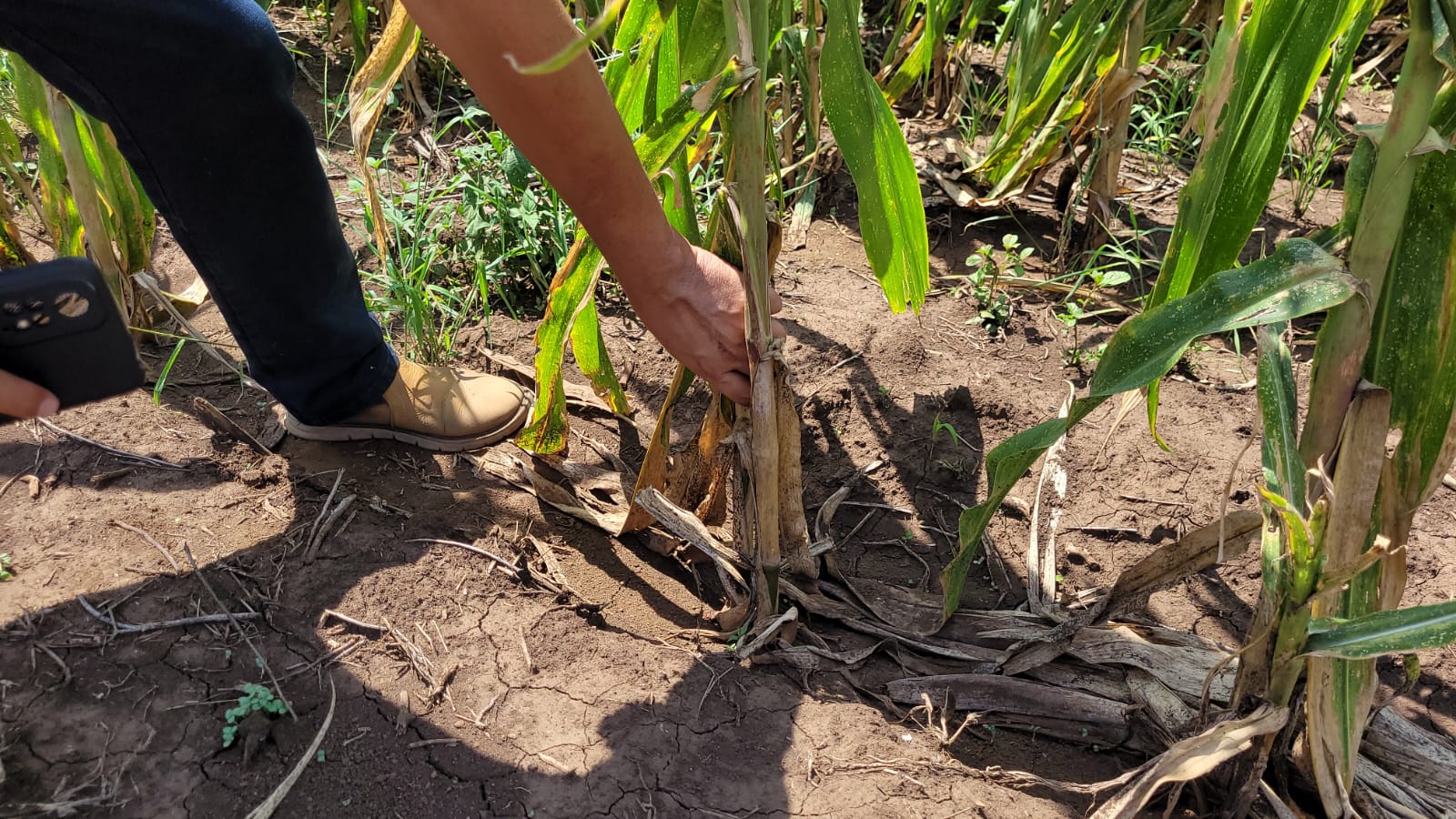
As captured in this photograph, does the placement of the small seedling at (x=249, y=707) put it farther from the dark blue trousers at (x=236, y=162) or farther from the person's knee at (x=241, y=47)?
the person's knee at (x=241, y=47)

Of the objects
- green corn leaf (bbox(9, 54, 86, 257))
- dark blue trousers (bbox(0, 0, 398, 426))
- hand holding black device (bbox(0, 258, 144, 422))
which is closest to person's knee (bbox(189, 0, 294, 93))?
dark blue trousers (bbox(0, 0, 398, 426))

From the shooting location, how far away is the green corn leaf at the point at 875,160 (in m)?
1.29

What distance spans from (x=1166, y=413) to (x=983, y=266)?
20.6 inches

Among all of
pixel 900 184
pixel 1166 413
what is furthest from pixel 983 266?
pixel 900 184

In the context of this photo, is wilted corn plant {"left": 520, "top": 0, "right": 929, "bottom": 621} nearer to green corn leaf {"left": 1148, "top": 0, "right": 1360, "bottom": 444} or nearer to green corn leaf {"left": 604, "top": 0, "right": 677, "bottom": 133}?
green corn leaf {"left": 604, "top": 0, "right": 677, "bottom": 133}

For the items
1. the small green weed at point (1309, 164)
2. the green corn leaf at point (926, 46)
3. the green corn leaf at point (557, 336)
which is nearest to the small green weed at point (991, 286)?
the green corn leaf at point (926, 46)

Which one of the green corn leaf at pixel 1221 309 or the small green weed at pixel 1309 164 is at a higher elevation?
the green corn leaf at pixel 1221 309

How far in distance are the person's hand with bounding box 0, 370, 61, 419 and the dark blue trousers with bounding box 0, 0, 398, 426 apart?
538 mm

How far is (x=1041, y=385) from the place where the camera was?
2.13 metres

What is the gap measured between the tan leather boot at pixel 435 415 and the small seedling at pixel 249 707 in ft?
2.02

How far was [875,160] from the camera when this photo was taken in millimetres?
1372

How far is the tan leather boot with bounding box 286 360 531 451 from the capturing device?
6.09 ft

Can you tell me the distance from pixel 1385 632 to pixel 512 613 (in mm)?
1157

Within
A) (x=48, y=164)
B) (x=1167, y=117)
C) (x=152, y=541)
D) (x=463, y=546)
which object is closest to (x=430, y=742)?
(x=463, y=546)
